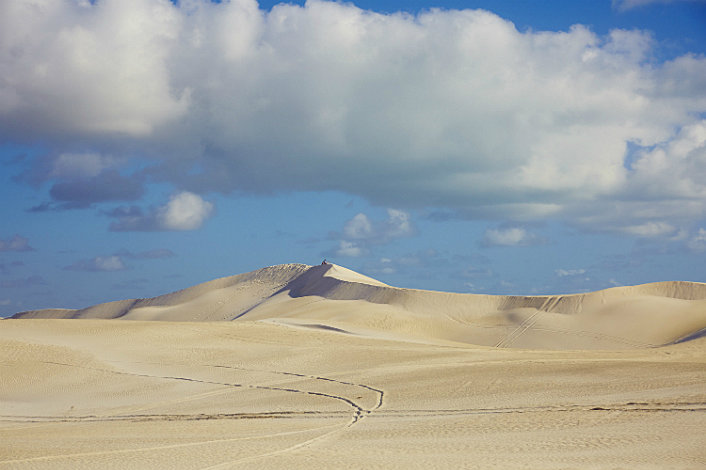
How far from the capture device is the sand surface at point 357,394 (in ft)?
41.2

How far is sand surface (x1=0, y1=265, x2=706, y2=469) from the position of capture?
12.6 metres

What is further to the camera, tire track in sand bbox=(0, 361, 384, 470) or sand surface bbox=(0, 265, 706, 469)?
tire track in sand bbox=(0, 361, 384, 470)

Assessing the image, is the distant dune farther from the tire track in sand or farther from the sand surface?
the tire track in sand

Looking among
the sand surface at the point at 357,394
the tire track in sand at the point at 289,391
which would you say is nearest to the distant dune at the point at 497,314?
the sand surface at the point at 357,394

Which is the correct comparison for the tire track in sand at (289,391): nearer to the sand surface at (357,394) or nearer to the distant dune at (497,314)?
the sand surface at (357,394)

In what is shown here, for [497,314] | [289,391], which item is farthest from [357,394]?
[497,314]

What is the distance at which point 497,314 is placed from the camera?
4659 centimetres

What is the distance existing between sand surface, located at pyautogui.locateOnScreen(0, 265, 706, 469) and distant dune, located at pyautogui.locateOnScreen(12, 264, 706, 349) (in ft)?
0.70

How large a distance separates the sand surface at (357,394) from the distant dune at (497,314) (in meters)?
0.21

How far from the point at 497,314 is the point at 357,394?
2801cm

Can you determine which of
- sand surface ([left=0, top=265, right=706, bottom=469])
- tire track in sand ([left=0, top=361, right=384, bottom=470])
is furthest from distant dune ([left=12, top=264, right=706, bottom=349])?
tire track in sand ([left=0, top=361, right=384, bottom=470])

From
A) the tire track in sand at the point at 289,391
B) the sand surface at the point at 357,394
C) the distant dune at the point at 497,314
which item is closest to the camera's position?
the sand surface at the point at 357,394

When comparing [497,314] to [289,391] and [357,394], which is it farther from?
[357,394]

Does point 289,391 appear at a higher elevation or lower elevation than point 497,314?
lower
